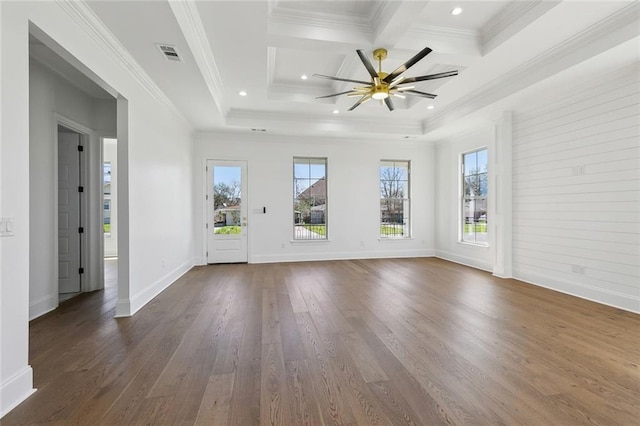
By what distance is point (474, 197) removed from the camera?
6023mm

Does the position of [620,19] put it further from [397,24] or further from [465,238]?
[465,238]

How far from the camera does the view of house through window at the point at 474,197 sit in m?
5.79

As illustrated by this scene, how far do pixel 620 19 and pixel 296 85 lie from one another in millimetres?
3936

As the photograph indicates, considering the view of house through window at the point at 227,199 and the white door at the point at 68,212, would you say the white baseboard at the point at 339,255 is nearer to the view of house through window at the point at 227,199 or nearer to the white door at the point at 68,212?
the view of house through window at the point at 227,199

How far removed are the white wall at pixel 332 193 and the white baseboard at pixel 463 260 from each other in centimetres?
33

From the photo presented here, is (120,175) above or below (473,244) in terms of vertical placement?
above

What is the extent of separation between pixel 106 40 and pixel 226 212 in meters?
3.96

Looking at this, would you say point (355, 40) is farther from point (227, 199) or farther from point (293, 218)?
point (227, 199)

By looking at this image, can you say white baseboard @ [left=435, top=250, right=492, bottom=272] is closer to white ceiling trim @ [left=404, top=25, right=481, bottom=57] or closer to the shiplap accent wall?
→ the shiplap accent wall

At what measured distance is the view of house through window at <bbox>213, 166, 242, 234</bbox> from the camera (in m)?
6.30

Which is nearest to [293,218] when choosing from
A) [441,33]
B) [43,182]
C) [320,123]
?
[320,123]

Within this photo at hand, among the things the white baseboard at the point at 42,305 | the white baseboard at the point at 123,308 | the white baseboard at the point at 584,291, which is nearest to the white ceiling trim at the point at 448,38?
the white baseboard at the point at 584,291

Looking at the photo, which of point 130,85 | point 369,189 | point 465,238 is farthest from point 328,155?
point 130,85

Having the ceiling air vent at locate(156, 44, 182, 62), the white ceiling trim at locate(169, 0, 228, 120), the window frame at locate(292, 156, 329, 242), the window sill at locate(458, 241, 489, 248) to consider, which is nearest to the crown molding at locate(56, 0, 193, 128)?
the ceiling air vent at locate(156, 44, 182, 62)
